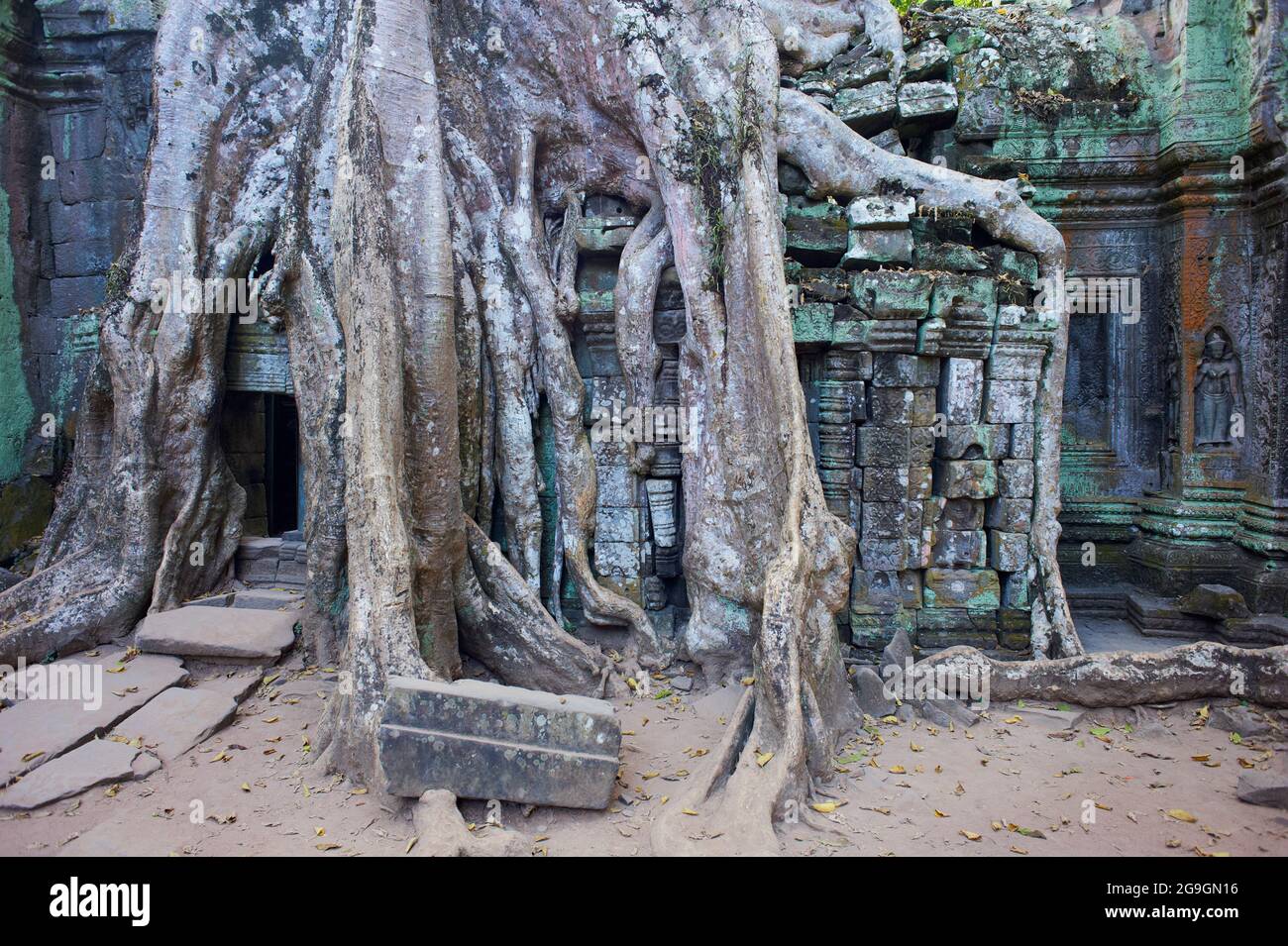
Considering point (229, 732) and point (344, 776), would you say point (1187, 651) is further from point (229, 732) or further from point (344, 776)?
point (229, 732)

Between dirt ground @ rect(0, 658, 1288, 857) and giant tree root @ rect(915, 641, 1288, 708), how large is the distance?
0.38 feet

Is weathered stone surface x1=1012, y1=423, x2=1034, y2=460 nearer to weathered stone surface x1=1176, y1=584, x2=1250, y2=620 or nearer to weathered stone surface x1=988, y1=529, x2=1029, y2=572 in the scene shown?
weathered stone surface x1=988, y1=529, x2=1029, y2=572

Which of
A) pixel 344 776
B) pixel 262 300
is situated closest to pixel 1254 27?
pixel 262 300

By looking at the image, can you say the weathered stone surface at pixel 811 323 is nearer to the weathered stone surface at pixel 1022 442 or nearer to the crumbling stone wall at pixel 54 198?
the weathered stone surface at pixel 1022 442

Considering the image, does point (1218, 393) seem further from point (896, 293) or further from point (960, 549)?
point (896, 293)

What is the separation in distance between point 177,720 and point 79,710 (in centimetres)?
52

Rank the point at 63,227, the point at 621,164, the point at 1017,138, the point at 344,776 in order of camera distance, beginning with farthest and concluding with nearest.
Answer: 1. the point at 63,227
2. the point at 1017,138
3. the point at 621,164
4. the point at 344,776

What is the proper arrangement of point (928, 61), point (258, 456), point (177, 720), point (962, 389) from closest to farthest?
point (177, 720)
point (962, 389)
point (928, 61)
point (258, 456)

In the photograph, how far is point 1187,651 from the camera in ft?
14.3

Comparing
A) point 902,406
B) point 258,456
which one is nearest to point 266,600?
point 258,456

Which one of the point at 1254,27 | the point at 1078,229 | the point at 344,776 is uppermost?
the point at 1254,27

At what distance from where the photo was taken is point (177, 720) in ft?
13.4

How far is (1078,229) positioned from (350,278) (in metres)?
5.56

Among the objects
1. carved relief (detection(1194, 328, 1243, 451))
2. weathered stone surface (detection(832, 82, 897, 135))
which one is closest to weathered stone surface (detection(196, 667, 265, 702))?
weathered stone surface (detection(832, 82, 897, 135))
